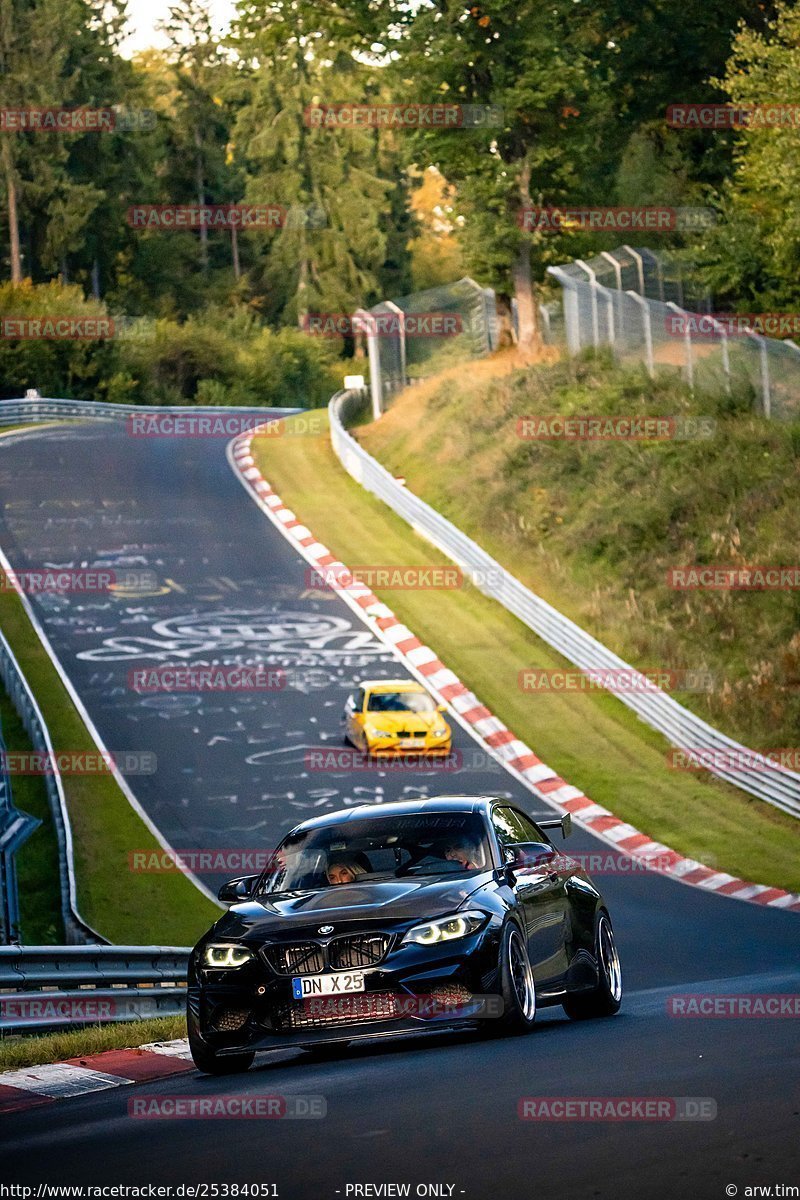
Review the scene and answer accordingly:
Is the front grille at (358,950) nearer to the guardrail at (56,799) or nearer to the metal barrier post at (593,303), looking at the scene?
the guardrail at (56,799)

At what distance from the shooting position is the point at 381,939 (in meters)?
9.32

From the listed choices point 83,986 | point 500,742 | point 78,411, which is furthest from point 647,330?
point 78,411

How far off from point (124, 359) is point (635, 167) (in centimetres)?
3191

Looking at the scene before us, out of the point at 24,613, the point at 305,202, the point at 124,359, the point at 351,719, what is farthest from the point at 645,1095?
the point at 305,202

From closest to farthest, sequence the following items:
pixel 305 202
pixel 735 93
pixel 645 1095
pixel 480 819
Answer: pixel 645 1095, pixel 480 819, pixel 735 93, pixel 305 202

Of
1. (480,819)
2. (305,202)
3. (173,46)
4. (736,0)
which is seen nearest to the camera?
(480,819)

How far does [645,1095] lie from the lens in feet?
23.4

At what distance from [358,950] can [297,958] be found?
1.07ft

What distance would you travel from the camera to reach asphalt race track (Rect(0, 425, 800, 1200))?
20.2ft

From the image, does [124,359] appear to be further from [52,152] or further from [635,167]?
[635,167]

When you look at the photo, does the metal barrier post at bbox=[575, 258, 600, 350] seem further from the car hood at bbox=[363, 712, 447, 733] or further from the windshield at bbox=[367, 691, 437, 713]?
the car hood at bbox=[363, 712, 447, 733]

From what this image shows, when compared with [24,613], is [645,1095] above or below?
above

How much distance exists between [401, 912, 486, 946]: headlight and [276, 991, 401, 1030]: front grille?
308 mm

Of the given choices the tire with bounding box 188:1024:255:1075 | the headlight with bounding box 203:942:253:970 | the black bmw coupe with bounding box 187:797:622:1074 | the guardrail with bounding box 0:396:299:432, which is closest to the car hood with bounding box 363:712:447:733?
the black bmw coupe with bounding box 187:797:622:1074
